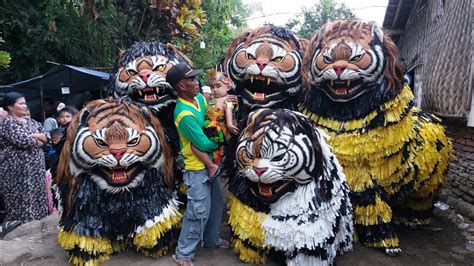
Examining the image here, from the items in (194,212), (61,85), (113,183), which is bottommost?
(194,212)

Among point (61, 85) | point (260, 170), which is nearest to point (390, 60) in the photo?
Result: point (260, 170)

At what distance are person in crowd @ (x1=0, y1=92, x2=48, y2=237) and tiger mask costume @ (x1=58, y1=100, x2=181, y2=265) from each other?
1.29m

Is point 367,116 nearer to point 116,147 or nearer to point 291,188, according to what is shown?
point 291,188

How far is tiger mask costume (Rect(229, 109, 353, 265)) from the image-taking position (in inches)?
112

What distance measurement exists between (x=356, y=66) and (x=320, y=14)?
1202cm

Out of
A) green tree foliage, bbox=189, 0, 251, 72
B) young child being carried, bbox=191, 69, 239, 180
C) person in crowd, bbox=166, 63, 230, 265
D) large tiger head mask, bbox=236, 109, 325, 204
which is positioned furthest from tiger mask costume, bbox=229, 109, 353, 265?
green tree foliage, bbox=189, 0, 251, 72

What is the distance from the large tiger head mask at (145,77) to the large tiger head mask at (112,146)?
313 millimetres

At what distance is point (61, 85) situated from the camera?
6.73 m

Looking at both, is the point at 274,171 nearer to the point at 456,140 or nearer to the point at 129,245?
the point at 129,245

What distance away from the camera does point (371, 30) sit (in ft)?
10.8

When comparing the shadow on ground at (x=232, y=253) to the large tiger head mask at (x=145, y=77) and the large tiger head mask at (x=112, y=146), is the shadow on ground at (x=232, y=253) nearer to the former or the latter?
the large tiger head mask at (x=112, y=146)

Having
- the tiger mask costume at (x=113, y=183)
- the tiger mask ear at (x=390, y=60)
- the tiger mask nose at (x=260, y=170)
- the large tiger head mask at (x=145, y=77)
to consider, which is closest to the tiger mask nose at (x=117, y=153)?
the tiger mask costume at (x=113, y=183)

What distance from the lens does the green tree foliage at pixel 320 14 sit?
46.9ft

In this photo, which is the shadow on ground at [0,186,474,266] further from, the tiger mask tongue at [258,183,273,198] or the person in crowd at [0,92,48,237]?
the tiger mask tongue at [258,183,273,198]
